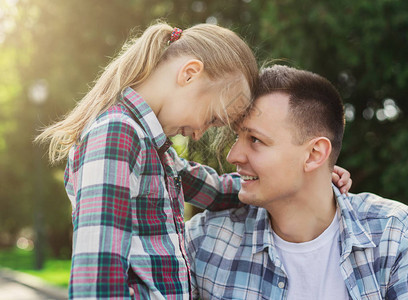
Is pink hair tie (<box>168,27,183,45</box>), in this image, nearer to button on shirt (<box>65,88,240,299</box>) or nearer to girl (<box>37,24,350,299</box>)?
girl (<box>37,24,350,299</box>)

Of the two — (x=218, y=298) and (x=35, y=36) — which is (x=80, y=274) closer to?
(x=218, y=298)

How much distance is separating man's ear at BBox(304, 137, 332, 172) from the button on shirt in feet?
2.58

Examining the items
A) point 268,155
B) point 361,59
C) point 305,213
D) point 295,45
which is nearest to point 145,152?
point 268,155

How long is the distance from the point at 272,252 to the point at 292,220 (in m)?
0.22

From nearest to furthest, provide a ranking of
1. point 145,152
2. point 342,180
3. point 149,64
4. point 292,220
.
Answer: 1. point 145,152
2. point 149,64
3. point 292,220
4. point 342,180

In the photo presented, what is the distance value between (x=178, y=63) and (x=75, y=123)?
54 centimetres

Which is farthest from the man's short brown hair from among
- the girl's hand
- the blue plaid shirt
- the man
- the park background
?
the park background

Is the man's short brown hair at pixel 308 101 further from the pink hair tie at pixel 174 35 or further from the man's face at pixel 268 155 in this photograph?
the pink hair tie at pixel 174 35

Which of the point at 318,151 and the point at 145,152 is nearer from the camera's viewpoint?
A: the point at 145,152

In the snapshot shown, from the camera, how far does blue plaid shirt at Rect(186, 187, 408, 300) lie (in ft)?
8.25

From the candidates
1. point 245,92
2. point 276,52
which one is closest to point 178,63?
point 245,92

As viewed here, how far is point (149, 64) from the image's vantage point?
2.43 meters

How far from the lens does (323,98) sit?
3.00 metres

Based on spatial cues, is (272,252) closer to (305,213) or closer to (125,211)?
(305,213)
